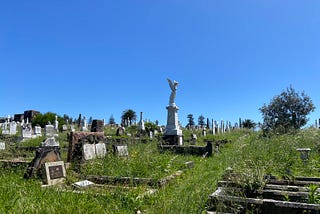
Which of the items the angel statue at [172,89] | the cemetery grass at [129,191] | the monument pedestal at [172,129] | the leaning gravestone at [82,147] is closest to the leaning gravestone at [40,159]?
the cemetery grass at [129,191]

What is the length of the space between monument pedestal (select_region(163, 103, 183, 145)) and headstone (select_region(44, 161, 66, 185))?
10601mm

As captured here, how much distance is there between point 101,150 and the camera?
8.67m

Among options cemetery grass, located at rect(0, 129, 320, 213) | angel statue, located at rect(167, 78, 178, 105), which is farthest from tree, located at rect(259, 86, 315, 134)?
cemetery grass, located at rect(0, 129, 320, 213)

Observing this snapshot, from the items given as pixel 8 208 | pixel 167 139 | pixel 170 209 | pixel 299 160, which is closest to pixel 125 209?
pixel 170 209

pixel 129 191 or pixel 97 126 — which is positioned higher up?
pixel 97 126

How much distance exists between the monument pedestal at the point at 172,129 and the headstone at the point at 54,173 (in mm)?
10601

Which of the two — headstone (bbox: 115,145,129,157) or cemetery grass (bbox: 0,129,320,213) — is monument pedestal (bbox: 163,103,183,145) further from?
cemetery grass (bbox: 0,129,320,213)

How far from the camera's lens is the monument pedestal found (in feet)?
55.0

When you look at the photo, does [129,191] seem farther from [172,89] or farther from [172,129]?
[172,89]

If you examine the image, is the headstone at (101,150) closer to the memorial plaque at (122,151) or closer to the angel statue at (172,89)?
the memorial plaque at (122,151)

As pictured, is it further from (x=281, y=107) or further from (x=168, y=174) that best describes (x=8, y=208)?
(x=281, y=107)

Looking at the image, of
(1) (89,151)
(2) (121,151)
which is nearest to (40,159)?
(1) (89,151)

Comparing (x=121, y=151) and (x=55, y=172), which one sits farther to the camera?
(x=121, y=151)

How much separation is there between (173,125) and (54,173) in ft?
38.5
